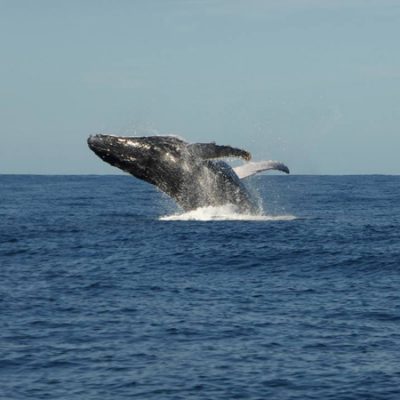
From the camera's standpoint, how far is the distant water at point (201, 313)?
12.0 metres

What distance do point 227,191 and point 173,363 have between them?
1484cm

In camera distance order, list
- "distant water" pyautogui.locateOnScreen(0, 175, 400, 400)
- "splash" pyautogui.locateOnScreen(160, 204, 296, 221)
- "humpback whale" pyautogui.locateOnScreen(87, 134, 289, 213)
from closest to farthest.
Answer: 1. "distant water" pyautogui.locateOnScreen(0, 175, 400, 400)
2. "humpback whale" pyautogui.locateOnScreen(87, 134, 289, 213)
3. "splash" pyautogui.locateOnScreen(160, 204, 296, 221)

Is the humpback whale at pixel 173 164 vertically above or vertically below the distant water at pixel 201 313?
above

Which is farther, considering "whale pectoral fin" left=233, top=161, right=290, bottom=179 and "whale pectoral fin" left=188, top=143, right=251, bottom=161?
"whale pectoral fin" left=233, top=161, right=290, bottom=179

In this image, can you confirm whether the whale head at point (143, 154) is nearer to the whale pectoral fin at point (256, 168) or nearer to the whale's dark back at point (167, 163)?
the whale's dark back at point (167, 163)

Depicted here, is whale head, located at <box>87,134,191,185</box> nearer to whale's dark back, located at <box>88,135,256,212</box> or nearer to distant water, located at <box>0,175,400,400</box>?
whale's dark back, located at <box>88,135,256,212</box>

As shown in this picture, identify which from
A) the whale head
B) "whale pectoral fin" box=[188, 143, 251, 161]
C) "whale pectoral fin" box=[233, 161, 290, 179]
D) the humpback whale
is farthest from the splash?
"whale pectoral fin" box=[188, 143, 251, 161]

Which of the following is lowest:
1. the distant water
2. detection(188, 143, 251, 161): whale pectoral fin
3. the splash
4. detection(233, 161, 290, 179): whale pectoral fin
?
the distant water

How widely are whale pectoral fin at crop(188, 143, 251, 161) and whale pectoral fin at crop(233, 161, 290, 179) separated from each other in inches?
61.6

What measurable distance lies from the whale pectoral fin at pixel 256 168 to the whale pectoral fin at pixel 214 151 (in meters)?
1.57

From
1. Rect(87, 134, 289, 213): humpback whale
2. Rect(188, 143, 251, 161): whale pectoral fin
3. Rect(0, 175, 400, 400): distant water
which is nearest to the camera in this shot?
Rect(0, 175, 400, 400): distant water

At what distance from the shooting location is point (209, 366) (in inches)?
497

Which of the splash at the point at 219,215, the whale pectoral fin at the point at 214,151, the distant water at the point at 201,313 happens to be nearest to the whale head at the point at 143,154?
the whale pectoral fin at the point at 214,151

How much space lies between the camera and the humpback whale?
2639 cm
